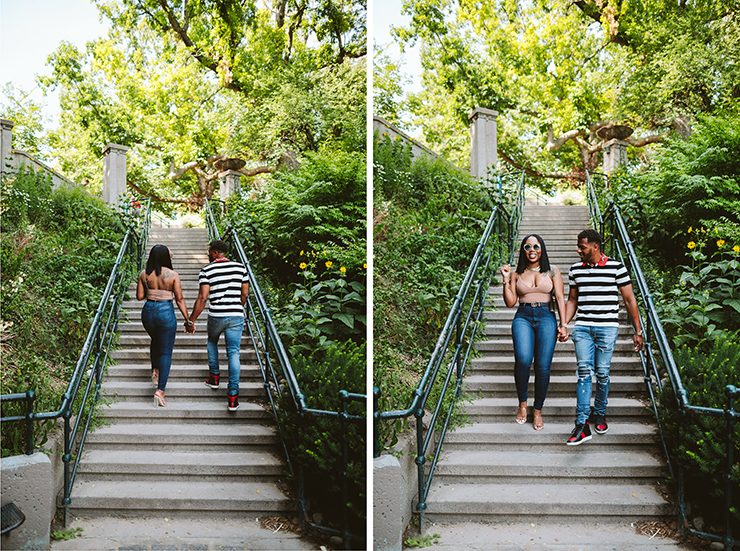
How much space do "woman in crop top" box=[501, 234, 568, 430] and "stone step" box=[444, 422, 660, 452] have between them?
11 centimetres

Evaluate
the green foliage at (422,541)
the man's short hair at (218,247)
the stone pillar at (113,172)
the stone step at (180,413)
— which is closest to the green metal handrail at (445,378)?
the green foliage at (422,541)

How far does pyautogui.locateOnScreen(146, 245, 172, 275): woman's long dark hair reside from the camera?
3836mm

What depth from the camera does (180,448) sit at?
3.33 meters

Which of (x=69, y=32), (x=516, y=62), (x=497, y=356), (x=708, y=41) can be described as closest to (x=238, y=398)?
(x=497, y=356)

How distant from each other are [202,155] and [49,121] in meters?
1.60

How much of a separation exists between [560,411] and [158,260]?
121 inches

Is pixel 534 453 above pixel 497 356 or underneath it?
underneath

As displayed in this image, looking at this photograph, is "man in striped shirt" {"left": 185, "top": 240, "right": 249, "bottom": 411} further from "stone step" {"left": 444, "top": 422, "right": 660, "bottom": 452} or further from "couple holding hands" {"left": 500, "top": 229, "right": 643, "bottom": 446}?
"couple holding hands" {"left": 500, "top": 229, "right": 643, "bottom": 446}

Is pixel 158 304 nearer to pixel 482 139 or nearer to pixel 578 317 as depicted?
pixel 578 317

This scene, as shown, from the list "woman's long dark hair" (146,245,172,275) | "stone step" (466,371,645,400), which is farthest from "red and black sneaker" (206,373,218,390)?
"stone step" (466,371,645,400)

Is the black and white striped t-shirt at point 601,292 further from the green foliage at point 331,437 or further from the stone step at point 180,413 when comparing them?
the stone step at point 180,413

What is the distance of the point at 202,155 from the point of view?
4355mm

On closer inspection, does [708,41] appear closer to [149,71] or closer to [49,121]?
[149,71]

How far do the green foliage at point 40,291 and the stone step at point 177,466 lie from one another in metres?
0.37
